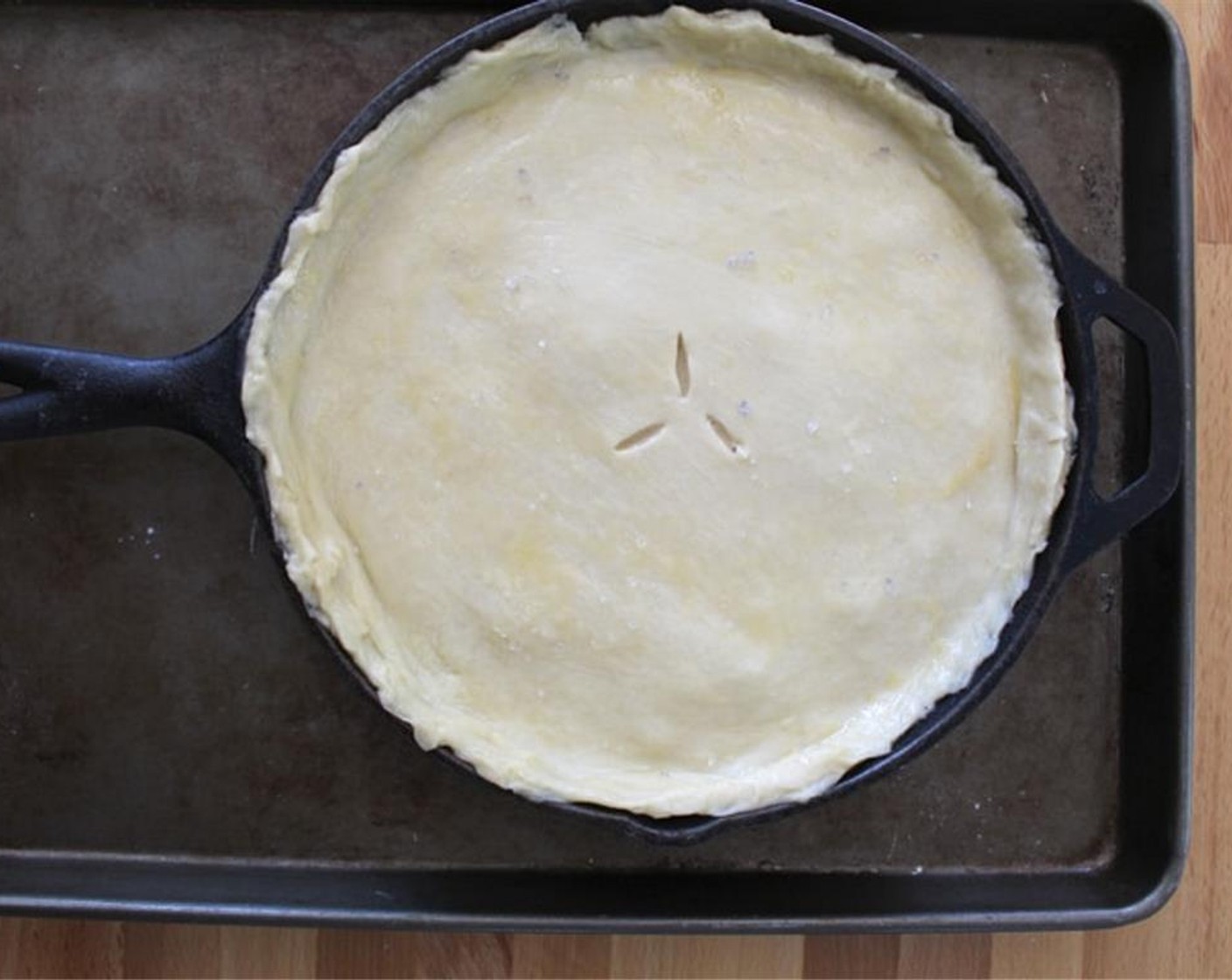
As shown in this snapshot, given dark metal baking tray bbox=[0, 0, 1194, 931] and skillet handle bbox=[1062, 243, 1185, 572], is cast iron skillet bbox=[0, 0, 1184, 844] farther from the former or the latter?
dark metal baking tray bbox=[0, 0, 1194, 931]

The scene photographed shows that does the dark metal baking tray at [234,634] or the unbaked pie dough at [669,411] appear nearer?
the unbaked pie dough at [669,411]

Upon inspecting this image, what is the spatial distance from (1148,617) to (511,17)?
794 millimetres

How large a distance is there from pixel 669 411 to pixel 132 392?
1.42 feet

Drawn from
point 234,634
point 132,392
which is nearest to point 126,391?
point 132,392

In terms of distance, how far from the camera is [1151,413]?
45.5 inches

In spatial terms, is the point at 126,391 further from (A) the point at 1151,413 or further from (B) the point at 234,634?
(A) the point at 1151,413

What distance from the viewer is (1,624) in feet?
4.28

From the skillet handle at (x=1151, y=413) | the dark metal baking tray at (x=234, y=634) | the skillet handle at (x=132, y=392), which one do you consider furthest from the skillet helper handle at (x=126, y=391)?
the skillet handle at (x=1151, y=413)

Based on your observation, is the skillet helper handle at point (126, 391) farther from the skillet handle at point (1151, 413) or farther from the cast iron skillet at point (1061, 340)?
the skillet handle at point (1151, 413)

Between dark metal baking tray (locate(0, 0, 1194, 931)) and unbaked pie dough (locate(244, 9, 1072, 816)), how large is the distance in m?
0.19

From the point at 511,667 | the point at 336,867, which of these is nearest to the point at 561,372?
the point at 511,667

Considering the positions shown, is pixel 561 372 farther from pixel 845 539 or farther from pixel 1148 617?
pixel 1148 617

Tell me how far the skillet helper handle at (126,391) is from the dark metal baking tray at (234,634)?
0.18 metres

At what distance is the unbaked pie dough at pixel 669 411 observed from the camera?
113 centimetres
